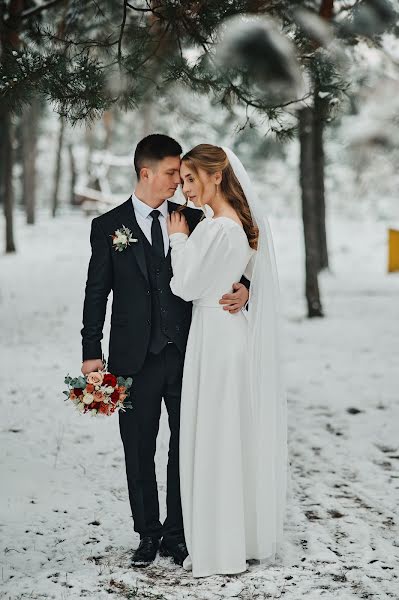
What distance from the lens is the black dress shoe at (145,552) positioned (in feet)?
12.5

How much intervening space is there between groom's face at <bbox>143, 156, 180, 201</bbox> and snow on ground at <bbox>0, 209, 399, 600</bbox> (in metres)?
2.00

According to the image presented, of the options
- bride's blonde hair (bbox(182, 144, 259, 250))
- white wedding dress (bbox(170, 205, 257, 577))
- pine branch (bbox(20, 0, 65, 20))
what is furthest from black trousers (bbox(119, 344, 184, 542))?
pine branch (bbox(20, 0, 65, 20))

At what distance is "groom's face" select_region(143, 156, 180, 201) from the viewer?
3.68 meters

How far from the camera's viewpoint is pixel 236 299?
366 cm

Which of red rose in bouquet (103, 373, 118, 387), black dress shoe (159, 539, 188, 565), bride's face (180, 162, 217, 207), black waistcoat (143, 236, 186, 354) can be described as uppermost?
bride's face (180, 162, 217, 207)

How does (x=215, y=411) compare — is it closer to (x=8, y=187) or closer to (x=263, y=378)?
(x=263, y=378)

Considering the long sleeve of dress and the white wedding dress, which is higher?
the long sleeve of dress

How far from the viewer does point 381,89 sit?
64.5ft

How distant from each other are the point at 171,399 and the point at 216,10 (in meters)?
2.78

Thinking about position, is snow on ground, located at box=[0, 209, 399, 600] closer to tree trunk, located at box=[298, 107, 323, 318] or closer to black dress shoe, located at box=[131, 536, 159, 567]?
black dress shoe, located at box=[131, 536, 159, 567]

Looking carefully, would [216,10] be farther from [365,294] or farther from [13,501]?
[365,294]

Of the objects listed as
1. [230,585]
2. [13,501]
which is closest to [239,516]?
[230,585]

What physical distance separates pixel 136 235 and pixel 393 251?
42.6ft

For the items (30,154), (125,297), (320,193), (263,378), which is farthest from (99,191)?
(263,378)
